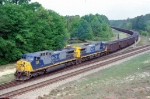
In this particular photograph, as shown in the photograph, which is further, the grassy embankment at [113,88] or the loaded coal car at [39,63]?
the loaded coal car at [39,63]

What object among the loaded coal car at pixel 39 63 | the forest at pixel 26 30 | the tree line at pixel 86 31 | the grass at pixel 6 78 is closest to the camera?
the loaded coal car at pixel 39 63

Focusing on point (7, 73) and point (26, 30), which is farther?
point (26, 30)

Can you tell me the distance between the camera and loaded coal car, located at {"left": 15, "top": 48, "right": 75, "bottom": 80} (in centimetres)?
2775

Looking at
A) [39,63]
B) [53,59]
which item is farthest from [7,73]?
[53,59]

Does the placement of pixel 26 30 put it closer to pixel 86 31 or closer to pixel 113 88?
pixel 113 88

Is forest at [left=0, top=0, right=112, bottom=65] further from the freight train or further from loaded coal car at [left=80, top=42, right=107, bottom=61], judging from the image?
loaded coal car at [left=80, top=42, right=107, bottom=61]

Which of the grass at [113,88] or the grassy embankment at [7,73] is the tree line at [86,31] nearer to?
the grassy embankment at [7,73]

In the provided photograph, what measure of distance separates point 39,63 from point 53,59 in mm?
2695

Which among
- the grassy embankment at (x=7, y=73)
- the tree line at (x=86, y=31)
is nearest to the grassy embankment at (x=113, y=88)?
the grassy embankment at (x=7, y=73)

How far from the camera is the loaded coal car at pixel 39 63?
2775 cm

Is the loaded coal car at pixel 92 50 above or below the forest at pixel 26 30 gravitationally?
below

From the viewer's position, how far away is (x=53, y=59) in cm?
3102

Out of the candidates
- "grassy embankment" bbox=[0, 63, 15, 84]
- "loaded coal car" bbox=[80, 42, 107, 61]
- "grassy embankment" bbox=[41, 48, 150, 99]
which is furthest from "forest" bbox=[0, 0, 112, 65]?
"grassy embankment" bbox=[41, 48, 150, 99]

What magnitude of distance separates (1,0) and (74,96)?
30178 mm
